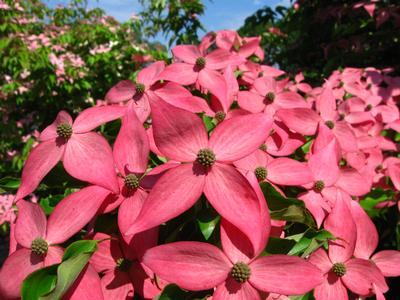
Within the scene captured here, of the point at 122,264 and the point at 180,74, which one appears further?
the point at 180,74

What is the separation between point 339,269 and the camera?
0.56 m

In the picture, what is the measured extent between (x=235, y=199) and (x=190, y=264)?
3.8 inches

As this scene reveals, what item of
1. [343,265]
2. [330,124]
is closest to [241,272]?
[343,265]

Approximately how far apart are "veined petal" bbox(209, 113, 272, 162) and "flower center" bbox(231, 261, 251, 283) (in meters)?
0.14

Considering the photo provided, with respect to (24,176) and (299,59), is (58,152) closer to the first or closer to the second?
(24,176)

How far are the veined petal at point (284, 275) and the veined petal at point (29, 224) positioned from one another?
0.96ft

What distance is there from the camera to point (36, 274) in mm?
413

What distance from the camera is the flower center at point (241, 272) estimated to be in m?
0.44

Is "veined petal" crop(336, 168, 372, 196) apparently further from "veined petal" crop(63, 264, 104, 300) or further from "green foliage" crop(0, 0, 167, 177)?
"green foliage" crop(0, 0, 167, 177)

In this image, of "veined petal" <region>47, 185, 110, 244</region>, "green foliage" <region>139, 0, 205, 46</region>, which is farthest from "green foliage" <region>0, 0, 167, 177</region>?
"veined petal" <region>47, 185, 110, 244</region>

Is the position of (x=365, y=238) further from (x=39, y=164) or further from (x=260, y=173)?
(x=39, y=164)

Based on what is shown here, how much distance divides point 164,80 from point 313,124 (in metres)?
0.35

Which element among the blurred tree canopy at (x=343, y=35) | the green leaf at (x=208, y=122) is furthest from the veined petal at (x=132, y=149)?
the blurred tree canopy at (x=343, y=35)

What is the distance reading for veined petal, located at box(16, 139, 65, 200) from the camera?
0.54 metres
